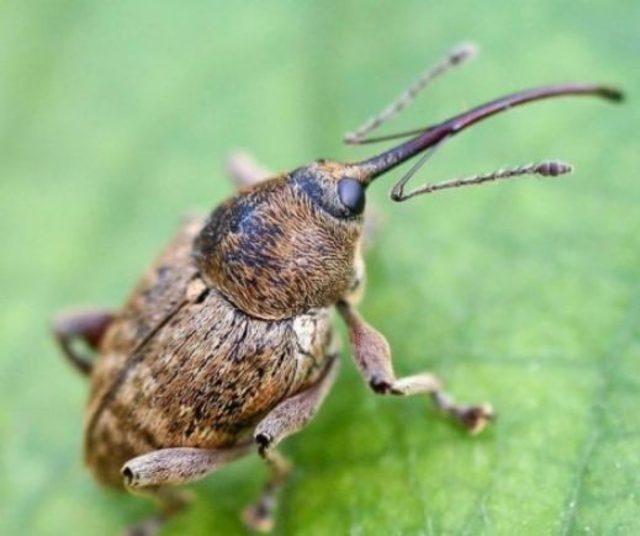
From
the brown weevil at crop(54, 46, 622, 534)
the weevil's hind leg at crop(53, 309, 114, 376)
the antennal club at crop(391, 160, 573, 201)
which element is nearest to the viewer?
the antennal club at crop(391, 160, 573, 201)

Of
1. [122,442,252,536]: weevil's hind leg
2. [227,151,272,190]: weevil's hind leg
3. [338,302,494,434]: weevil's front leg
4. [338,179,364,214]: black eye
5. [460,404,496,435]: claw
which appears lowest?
[460,404,496,435]: claw

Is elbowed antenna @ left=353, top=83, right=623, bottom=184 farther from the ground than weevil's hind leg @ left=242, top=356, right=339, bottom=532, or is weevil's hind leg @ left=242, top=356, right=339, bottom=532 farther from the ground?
elbowed antenna @ left=353, top=83, right=623, bottom=184

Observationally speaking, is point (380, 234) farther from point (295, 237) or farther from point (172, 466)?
point (172, 466)

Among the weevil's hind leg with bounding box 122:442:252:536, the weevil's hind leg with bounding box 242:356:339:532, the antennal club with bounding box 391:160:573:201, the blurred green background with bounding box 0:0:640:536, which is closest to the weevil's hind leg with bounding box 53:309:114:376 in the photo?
the blurred green background with bounding box 0:0:640:536

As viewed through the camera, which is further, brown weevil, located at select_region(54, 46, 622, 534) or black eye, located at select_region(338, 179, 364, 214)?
black eye, located at select_region(338, 179, 364, 214)

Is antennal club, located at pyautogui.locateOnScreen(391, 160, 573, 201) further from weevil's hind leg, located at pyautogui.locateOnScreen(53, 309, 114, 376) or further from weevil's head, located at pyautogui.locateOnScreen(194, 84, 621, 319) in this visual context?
weevil's hind leg, located at pyautogui.locateOnScreen(53, 309, 114, 376)

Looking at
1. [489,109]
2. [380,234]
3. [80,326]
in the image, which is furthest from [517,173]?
[80,326]

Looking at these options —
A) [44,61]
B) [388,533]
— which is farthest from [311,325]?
[44,61]

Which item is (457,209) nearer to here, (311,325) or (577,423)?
(311,325)

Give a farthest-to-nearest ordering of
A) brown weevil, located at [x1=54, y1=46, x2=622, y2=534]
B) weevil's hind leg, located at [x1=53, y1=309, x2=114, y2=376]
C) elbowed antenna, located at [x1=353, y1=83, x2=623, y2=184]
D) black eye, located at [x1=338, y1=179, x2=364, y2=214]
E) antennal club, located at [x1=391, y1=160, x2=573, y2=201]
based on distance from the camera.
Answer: weevil's hind leg, located at [x1=53, y1=309, x2=114, y2=376] < black eye, located at [x1=338, y1=179, x2=364, y2=214] < brown weevil, located at [x1=54, y1=46, x2=622, y2=534] < elbowed antenna, located at [x1=353, y1=83, x2=623, y2=184] < antennal club, located at [x1=391, y1=160, x2=573, y2=201]
